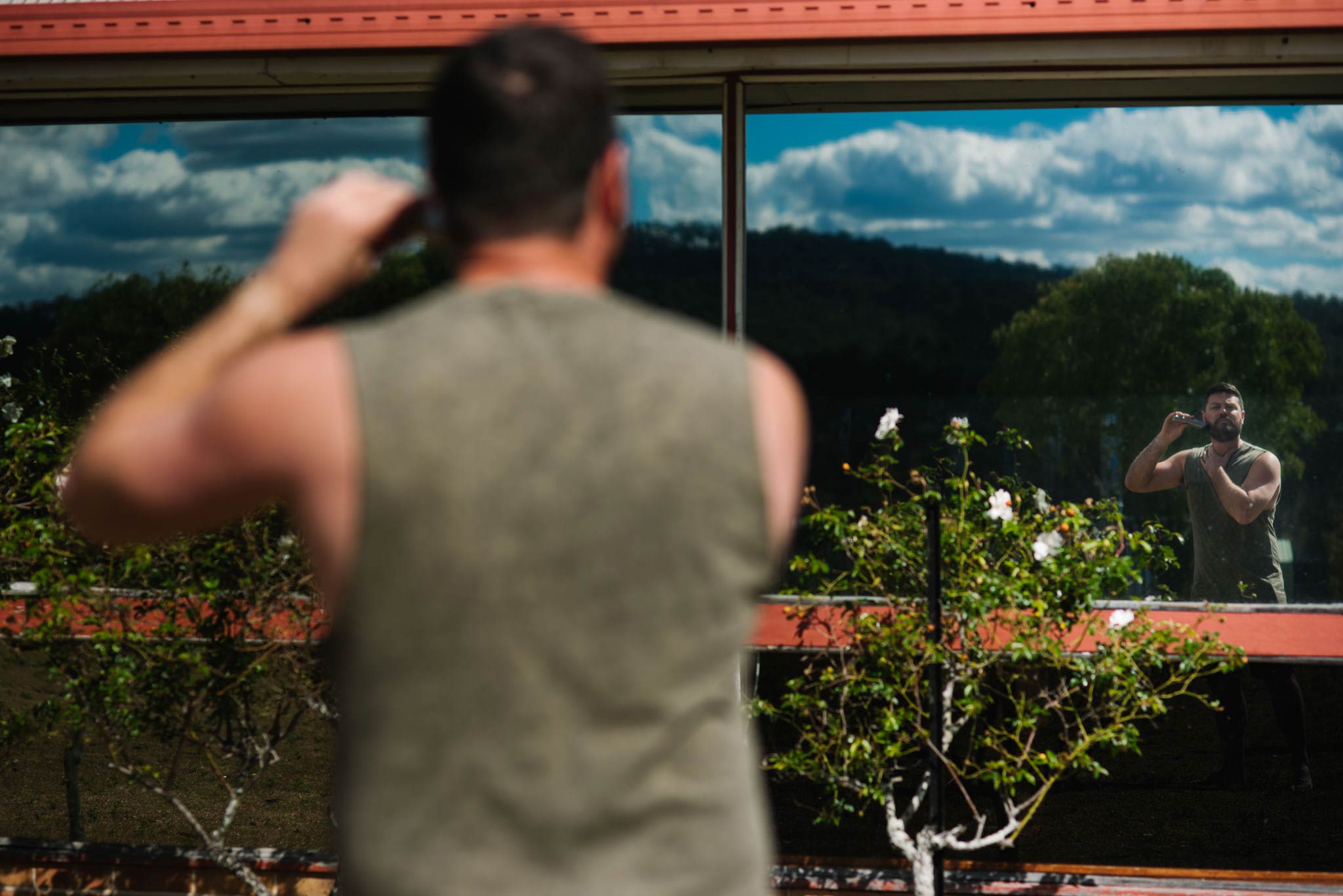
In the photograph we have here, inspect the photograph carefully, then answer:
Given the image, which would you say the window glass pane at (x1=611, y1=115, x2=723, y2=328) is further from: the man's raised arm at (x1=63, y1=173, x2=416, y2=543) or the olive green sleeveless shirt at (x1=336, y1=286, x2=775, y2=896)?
the olive green sleeveless shirt at (x1=336, y1=286, x2=775, y2=896)

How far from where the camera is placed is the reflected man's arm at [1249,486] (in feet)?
14.6

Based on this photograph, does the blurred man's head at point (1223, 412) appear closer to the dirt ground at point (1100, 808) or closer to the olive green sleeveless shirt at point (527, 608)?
the dirt ground at point (1100, 808)

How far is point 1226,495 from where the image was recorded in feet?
14.7

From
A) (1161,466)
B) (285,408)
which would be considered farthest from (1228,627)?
(285,408)

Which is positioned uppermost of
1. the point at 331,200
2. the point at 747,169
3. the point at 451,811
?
the point at 747,169

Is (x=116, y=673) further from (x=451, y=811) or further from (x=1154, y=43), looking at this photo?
(x=1154, y=43)

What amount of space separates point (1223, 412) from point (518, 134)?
405 centimetres

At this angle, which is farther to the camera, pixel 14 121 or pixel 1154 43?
pixel 14 121

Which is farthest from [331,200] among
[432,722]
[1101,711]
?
[1101,711]

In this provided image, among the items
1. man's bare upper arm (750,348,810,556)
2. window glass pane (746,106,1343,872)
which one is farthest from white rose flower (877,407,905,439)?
man's bare upper arm (750,348,810,556)

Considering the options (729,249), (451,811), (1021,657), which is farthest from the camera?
(729,249)

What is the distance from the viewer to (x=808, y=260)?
459 centimetres

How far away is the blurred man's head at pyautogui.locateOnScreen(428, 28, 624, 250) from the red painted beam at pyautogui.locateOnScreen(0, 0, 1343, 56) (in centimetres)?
264

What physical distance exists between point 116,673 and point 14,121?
2367 mm
